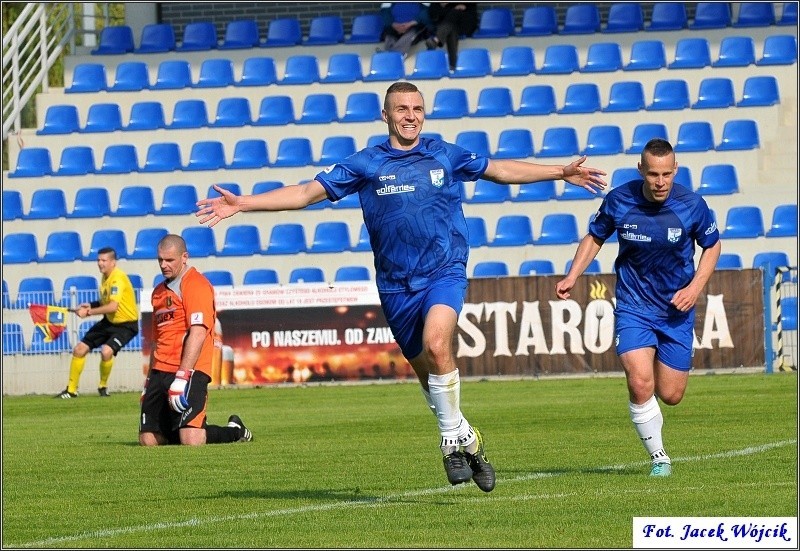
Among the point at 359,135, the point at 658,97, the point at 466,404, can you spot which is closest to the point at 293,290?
the point at 466,404

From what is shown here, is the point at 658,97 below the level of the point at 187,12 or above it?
below

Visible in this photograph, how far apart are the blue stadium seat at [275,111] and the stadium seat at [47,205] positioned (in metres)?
4.33

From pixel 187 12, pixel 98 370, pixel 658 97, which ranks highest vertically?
pixel 187 12

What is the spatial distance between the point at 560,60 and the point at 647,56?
71.8 inches

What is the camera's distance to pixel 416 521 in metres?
7.96

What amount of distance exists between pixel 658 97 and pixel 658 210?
20.7 metres

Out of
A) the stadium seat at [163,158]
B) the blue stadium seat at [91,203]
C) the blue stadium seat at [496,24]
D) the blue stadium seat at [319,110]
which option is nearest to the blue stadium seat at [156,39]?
the stadium seat at [163,158]

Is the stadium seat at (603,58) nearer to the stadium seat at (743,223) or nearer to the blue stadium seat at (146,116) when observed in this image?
the stadium seat at (743,223)

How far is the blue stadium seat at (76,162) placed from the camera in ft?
101

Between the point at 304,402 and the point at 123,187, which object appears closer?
the point at 304,402

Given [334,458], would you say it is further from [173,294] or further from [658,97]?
[658,97]

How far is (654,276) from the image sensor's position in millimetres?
10328

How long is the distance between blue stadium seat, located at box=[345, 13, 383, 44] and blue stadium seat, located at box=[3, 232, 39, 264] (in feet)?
28.3

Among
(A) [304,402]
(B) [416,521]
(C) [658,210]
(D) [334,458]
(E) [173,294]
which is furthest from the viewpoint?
(A) [304,402]
